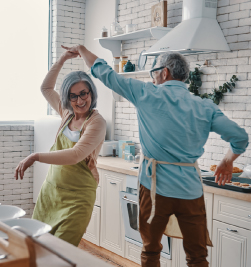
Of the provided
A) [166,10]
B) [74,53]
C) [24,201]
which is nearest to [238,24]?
[166,10]

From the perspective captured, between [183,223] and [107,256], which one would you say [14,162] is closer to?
[107,256]

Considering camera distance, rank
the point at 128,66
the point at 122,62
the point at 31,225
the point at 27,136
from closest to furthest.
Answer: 1. the point at 31,225
2. the point at 128,66
3. the point at 122,62
4. the point at 27,136

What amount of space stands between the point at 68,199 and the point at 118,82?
72 cm

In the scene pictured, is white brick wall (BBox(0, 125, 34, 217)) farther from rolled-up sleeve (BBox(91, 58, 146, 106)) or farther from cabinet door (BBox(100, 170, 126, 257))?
rolled-up sleeve (BBox(91, 58, 146, 106))

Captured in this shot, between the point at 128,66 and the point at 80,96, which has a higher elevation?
the point at 128,66

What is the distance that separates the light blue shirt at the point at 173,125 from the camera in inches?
85.6

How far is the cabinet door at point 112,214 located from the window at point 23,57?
1.69m

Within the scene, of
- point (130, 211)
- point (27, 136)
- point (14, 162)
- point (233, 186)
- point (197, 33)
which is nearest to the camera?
point (233, 186)

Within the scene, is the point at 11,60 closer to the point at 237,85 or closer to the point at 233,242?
the point at 237,85

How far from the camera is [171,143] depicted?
7.21 ft

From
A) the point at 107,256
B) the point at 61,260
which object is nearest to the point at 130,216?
the point at 107,256

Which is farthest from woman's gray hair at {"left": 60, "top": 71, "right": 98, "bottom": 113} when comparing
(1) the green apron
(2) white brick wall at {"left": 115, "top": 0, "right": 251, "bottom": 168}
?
(2) white brick wall at {"left": 115, "top": 0, "right": 251, "bottom": 168}

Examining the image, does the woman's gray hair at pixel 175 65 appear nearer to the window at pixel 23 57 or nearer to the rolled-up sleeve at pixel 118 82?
the rolled-up sleeve at pixel 118 82

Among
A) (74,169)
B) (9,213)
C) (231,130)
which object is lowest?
(9,213)
